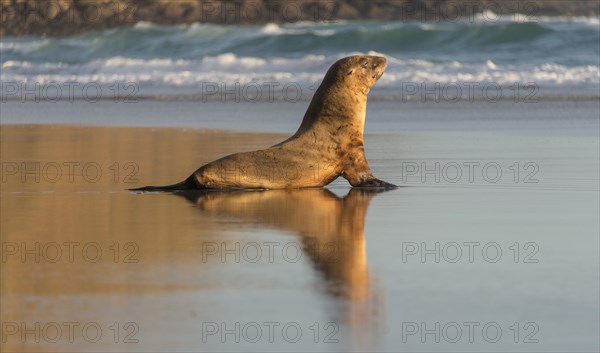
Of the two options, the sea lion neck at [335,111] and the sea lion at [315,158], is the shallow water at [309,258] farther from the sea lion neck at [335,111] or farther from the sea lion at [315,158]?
the sea lion neck at [335,111]

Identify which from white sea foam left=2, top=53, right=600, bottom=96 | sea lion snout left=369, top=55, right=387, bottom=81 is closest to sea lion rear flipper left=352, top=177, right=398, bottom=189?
sea lion snout left=369, top=55, right=387, bottom=81

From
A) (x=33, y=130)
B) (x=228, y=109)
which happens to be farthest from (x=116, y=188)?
(x=228, y=109)

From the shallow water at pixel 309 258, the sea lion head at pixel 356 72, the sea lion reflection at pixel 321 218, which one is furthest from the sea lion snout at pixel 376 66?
the sea lion reflection at pixel 321 218

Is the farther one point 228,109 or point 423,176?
point 228,109

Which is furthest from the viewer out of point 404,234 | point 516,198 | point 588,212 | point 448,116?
point 448,116

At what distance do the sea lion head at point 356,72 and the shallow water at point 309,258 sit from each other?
30.9 inches

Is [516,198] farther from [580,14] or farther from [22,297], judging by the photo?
[580,14]

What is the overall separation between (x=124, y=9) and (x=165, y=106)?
999 inches

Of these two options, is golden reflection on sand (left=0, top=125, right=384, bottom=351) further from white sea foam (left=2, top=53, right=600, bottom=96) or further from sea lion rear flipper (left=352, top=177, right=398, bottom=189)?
white sea foam (left=2, top=53, right=600, bottom=96)

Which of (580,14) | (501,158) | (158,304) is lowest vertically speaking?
(158,304)

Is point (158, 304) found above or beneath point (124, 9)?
beneath

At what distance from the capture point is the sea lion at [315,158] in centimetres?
A: 937

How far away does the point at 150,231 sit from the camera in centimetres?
721

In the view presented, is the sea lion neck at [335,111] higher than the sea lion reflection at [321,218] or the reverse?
higher
